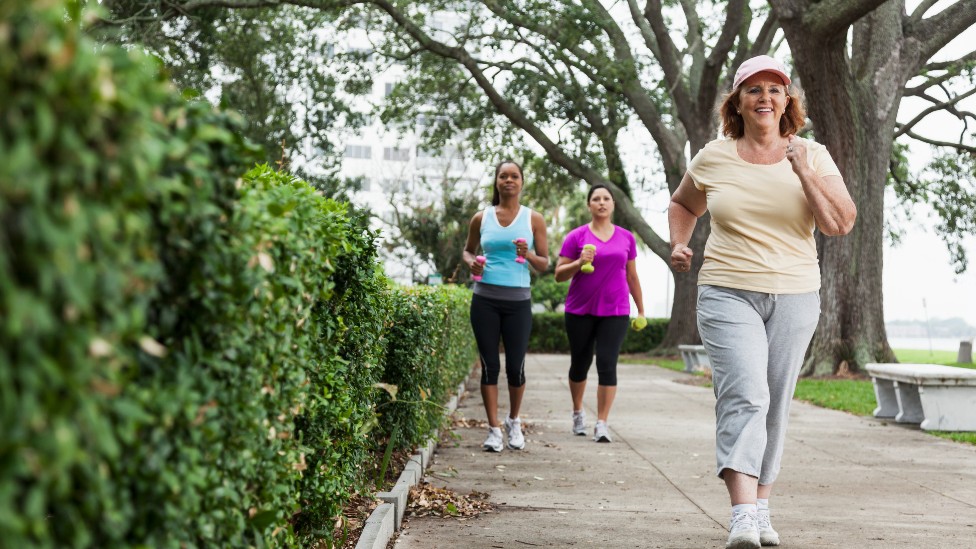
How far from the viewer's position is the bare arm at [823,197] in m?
4.63

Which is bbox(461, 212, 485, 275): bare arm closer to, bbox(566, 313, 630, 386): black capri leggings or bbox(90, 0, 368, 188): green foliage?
bbox(566, 313, 630, 386): black capri leggings

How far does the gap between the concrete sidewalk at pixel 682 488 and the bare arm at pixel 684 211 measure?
1485 mm

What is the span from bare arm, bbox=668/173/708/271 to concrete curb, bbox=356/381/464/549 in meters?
1.91

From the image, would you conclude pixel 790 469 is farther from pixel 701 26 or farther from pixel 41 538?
pixel 701 26

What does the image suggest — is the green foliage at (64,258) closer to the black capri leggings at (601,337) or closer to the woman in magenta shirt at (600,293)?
the woman in magenta shirt at (600,293)

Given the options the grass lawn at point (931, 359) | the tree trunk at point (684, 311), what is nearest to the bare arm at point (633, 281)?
the grass lawn at point (931, 359)

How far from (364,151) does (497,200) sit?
8142 centimetres

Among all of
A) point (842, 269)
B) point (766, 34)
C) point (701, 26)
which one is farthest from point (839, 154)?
point (701, 26)

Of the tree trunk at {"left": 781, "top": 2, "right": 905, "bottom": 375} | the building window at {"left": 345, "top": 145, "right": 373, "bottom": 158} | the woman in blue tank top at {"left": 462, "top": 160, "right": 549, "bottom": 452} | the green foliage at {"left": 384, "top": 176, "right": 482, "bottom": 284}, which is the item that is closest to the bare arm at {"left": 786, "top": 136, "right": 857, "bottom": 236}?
the woman in blue tank top at {"left": 462, "top": 160, "right": 549, "bottom": 452}

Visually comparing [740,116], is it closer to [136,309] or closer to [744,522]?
[744,522]

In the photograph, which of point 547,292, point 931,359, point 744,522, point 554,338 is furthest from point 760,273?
point 547,292

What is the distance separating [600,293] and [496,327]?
1063mm

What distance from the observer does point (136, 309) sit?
5.18ft

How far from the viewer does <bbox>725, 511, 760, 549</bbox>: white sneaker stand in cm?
443
